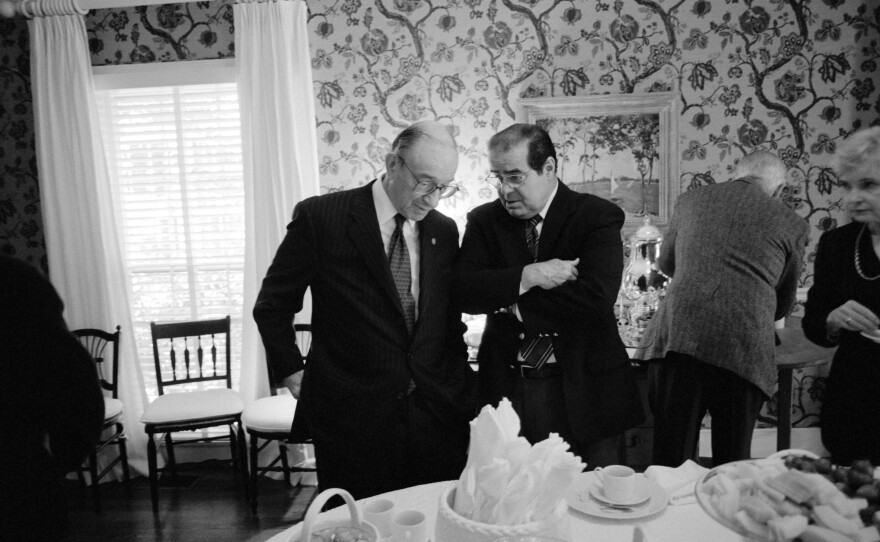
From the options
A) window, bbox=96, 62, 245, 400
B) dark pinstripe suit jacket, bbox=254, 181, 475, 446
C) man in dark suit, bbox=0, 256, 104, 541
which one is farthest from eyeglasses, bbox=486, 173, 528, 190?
window, bbox=96, 62, 245, 400

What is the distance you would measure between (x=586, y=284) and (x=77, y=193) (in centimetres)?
318

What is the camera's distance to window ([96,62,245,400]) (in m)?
3.59

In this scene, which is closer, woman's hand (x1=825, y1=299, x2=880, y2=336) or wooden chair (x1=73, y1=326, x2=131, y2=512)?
woman's hand (x1=825, y1=299, x2=880, y2=336)

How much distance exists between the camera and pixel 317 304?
1.80m

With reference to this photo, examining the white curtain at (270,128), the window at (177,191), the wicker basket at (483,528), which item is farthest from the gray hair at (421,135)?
the window at (177,191)

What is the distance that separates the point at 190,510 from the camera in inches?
122

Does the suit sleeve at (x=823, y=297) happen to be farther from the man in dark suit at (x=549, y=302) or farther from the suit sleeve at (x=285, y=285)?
the suit sleeve at (x=285, y=285)

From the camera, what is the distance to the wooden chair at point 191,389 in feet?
10.0

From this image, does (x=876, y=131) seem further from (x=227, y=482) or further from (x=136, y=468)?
(x=136, y=468)

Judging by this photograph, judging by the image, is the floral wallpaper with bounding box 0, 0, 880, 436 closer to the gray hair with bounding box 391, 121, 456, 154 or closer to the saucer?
the gray hair with bounding box 391, 121, 456, 154

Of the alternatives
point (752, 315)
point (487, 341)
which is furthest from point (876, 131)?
point (487, 341)

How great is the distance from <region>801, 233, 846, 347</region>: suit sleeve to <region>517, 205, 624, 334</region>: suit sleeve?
692 millimetres

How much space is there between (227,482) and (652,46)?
354 cm

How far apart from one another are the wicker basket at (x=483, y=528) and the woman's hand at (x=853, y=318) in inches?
54.4
